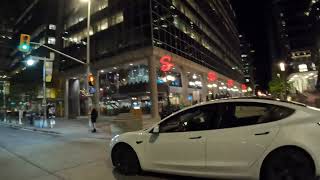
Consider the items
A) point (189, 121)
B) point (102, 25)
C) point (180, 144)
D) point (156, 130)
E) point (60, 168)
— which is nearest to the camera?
point (180, 144)

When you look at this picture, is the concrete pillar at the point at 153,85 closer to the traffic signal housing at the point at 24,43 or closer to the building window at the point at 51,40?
the traffic signal housing at the point at 24,43

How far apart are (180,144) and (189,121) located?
48 cm

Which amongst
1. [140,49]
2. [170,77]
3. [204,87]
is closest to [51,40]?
[204,87]

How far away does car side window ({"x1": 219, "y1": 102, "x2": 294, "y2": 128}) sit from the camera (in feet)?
18.0

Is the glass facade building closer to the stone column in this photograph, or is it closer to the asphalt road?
the stone column

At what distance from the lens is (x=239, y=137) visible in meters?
5.52

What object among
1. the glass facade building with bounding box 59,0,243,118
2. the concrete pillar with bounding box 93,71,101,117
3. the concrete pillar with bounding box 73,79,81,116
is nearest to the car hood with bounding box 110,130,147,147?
the glass facade building with bounding box 59,0,243,118

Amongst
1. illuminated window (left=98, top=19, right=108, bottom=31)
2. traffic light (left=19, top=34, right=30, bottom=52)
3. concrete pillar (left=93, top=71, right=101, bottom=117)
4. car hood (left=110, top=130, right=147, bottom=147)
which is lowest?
car hood (left=110, top=130, right=147, bottom=147)

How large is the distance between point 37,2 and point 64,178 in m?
74.3

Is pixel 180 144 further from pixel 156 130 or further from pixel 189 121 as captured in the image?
pixel 156 130

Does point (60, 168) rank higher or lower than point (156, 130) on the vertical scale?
lower

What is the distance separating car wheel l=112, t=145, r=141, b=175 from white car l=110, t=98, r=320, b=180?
0.27 metres

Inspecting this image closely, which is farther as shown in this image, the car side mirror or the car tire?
the car side mirror

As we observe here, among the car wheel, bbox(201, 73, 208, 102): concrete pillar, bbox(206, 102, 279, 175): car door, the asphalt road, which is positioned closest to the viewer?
bbox(206, 102, 279, 175): car door
